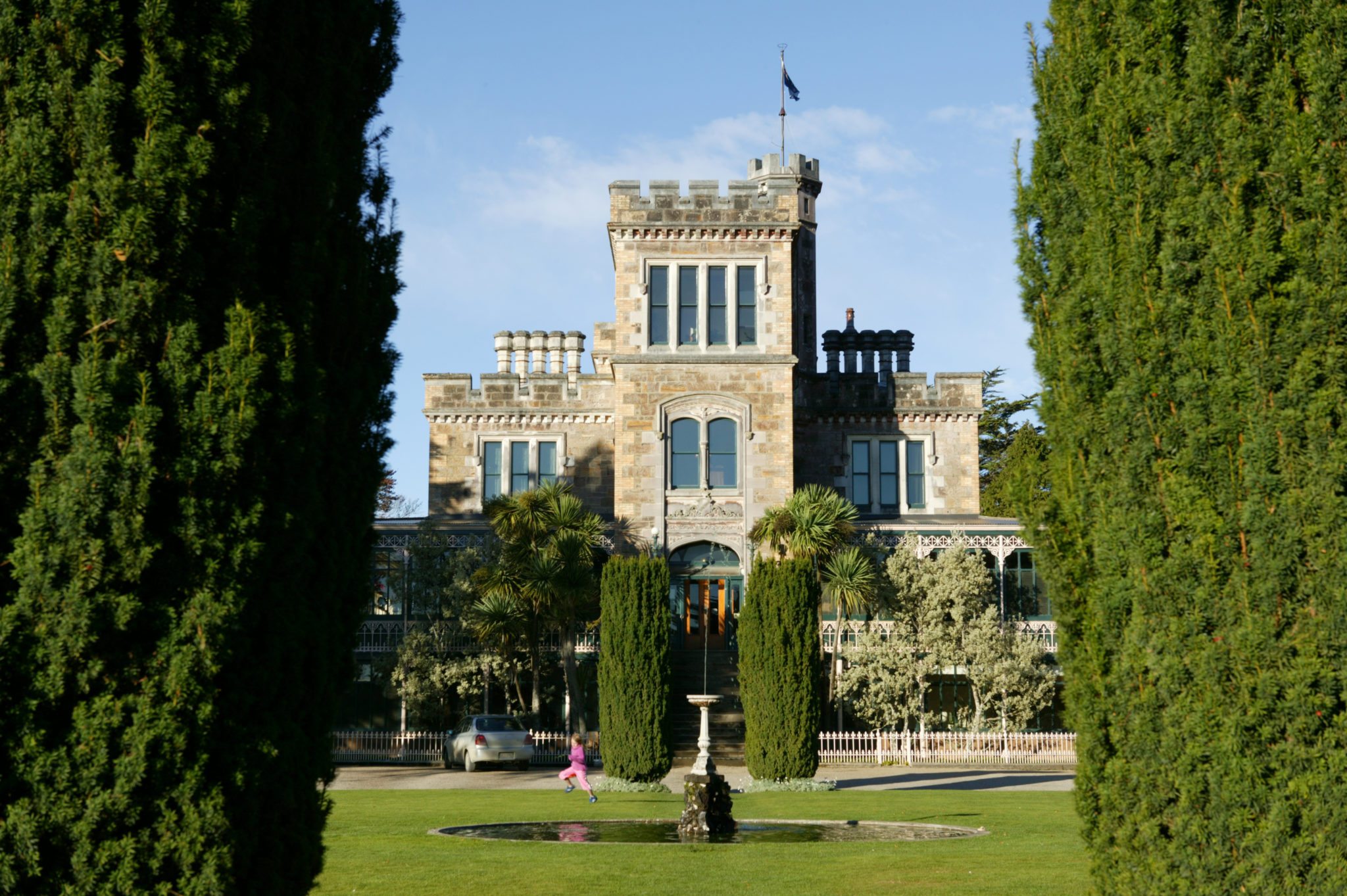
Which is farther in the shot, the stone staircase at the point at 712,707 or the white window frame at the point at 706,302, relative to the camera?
the white window frame at the point at 706,302

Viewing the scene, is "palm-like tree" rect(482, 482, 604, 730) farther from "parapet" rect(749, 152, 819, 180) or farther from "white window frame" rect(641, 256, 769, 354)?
"parapet" rect(749, 152, 819, 180)

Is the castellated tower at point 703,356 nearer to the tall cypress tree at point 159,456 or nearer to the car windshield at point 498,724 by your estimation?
the car windshield at point 498,724

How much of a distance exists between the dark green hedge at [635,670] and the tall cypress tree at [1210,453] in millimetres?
17109

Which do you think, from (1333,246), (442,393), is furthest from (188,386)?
(442,393)

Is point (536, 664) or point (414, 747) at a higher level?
point (536, 664)

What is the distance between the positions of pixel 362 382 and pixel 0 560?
223 centimetres

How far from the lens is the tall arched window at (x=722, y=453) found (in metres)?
35.6

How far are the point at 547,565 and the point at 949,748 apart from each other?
10.6m

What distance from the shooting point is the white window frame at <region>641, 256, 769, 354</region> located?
3594cm

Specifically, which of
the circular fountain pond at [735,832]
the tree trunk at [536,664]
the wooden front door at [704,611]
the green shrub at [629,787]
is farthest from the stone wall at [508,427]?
the circular fountain pond at [735,832]

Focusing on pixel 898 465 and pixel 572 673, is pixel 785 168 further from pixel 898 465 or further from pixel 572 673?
pixel 572 673

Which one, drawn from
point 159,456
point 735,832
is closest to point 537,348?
point 735,832

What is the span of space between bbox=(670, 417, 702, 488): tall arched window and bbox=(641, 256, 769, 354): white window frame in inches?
77.0

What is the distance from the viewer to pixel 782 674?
969 inches
